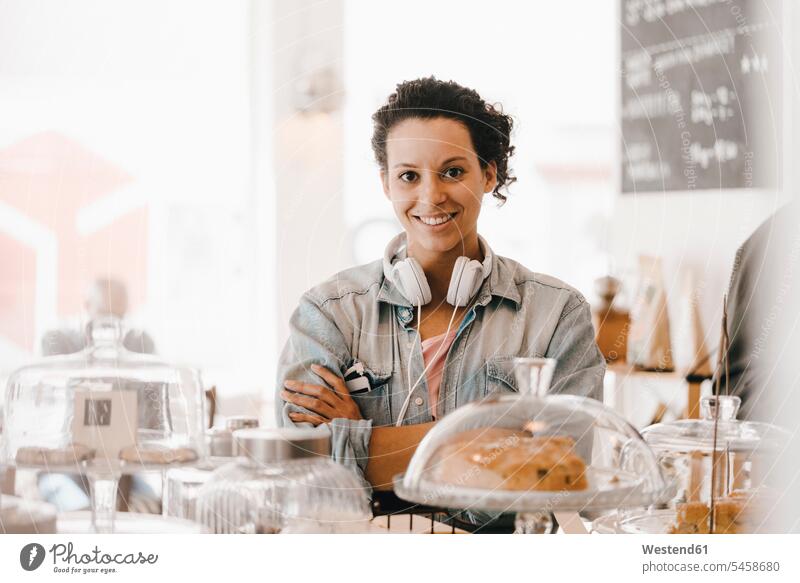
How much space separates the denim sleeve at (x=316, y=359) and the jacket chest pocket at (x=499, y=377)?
13cm

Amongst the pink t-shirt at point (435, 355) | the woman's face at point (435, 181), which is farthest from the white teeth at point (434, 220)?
the pink t-shirt at point (435, 355)

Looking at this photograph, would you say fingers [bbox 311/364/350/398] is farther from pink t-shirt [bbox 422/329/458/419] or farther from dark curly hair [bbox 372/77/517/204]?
dark curly hair [bbox 372/77/517/204]

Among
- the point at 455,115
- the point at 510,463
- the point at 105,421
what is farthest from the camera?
the point at 455,115

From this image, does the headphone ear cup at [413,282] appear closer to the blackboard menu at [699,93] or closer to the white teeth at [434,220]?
the white teeth at [434,220]

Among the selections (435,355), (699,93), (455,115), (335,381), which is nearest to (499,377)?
(435,355)

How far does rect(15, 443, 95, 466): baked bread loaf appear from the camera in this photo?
2.88ft

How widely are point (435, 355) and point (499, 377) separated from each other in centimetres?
7

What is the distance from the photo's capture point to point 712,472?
93cm

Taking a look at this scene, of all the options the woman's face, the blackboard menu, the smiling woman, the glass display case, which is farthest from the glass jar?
the blackboard menu

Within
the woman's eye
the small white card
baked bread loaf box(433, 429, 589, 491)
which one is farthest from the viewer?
the woman's eye

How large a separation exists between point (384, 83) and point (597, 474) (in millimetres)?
479
